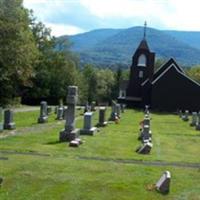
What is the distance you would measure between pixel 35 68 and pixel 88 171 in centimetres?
6091

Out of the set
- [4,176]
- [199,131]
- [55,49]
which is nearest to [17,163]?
[4,176]

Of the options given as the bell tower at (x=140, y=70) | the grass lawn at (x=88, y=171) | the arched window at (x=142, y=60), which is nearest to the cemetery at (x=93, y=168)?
the grass lawn at (x=88, y=171)

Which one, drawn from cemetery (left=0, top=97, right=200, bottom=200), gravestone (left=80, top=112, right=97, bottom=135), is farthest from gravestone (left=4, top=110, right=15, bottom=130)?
gravestone (left=80, top=112, right=97, bottom=135)

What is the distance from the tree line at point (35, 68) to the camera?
51.6 metres

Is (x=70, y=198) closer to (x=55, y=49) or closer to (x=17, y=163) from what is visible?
(x=17, y=163)

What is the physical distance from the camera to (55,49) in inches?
3342

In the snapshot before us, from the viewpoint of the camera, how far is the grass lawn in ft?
45.6

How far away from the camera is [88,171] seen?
16.5 m

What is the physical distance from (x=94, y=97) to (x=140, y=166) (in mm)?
101379

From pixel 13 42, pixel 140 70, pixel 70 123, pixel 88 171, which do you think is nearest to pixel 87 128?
pixel 70 123

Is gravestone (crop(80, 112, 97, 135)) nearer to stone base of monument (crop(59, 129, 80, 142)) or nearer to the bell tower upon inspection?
stone base of monument (crop(59, 129, 80, 142))

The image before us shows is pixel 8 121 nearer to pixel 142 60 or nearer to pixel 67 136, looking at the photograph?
pixel 67 136

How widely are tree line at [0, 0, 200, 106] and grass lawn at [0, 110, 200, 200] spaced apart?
2769cm

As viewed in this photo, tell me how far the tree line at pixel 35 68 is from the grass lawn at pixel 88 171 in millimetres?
27689
